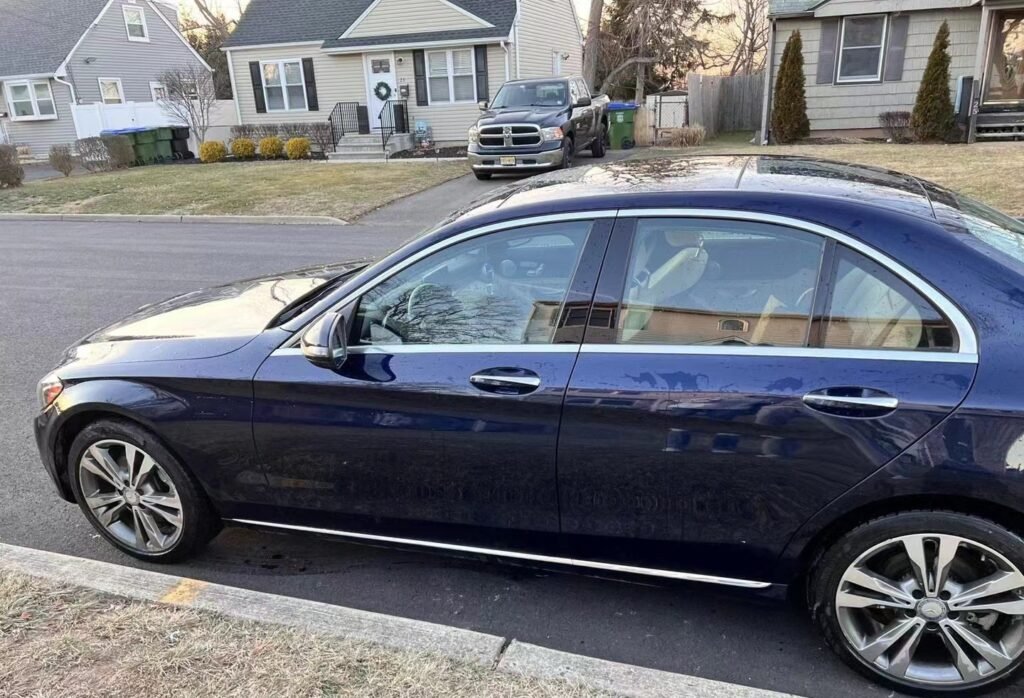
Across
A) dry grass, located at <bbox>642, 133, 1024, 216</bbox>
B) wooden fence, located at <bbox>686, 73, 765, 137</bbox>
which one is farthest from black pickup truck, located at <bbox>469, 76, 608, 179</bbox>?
wooden fence, located at <bbox>686, 73, 765, 137</bbox>

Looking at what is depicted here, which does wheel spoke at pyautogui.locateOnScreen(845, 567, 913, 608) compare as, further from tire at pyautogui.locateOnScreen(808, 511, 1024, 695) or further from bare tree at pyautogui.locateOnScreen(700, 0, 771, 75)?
bare tree at pyautogui.locateOnScreen(700, 0, 771, 75)

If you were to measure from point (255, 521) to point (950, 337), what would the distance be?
9.03 ft

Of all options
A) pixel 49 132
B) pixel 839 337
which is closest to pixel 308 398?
pixel 839 337

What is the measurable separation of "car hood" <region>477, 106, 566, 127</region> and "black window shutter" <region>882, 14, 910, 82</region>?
342 inches

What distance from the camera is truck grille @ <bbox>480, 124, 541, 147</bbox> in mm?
15180

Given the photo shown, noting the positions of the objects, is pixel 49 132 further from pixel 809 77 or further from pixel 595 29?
pixel 809 77

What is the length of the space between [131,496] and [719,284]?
269cm

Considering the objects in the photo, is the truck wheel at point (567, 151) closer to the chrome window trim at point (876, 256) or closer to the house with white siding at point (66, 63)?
the chrome window trim at point (876, 256)

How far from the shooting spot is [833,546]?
254cm

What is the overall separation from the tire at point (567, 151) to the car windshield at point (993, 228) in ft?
41.5

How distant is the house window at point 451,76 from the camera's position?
23766 mm

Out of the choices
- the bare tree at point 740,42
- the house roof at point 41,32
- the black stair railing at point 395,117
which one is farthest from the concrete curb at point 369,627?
the bare tree at point 740,42

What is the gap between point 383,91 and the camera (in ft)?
81.0

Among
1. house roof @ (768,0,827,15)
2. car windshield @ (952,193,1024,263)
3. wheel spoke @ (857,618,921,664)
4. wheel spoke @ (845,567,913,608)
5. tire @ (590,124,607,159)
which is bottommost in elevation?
wheel spoke @ (857,618,921,664)
